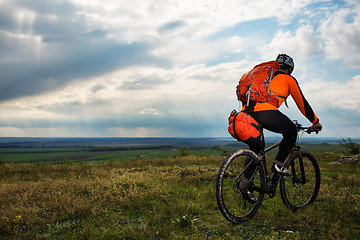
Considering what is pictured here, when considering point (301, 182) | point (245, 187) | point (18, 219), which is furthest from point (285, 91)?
point (18, 219)

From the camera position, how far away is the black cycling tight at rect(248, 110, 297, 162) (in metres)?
4.19

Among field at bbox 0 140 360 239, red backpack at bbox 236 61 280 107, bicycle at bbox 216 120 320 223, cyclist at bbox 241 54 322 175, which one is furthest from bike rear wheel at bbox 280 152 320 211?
red backpack at bbox 236 61 280 107

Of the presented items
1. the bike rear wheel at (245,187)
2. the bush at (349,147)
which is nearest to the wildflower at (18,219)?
the bike rear wheel at (245,187)

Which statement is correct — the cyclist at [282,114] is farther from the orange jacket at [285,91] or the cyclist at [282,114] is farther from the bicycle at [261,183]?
the bicycle at [261,183]

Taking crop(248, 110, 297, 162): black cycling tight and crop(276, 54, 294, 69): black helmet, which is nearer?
crop(248, 110, 297, 162): black cycling tight

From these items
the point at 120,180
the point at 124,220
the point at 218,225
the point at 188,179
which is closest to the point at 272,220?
the point at 218,225

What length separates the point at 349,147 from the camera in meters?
18.4

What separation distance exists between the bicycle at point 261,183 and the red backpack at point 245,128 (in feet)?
0.81

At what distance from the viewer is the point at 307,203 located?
530 centimetres

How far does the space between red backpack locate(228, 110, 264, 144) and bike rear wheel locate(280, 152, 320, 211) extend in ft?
4.81

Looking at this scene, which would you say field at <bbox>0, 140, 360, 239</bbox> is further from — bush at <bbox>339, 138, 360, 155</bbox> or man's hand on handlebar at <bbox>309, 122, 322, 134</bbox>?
bush at <bbox>339, 138, 360, 155</bbox>

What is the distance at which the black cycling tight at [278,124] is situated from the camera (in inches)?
165

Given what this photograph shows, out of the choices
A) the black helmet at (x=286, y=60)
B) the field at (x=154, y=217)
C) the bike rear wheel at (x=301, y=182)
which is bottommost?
the field at (x=154, y=217)

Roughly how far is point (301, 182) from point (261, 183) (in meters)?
1.47
